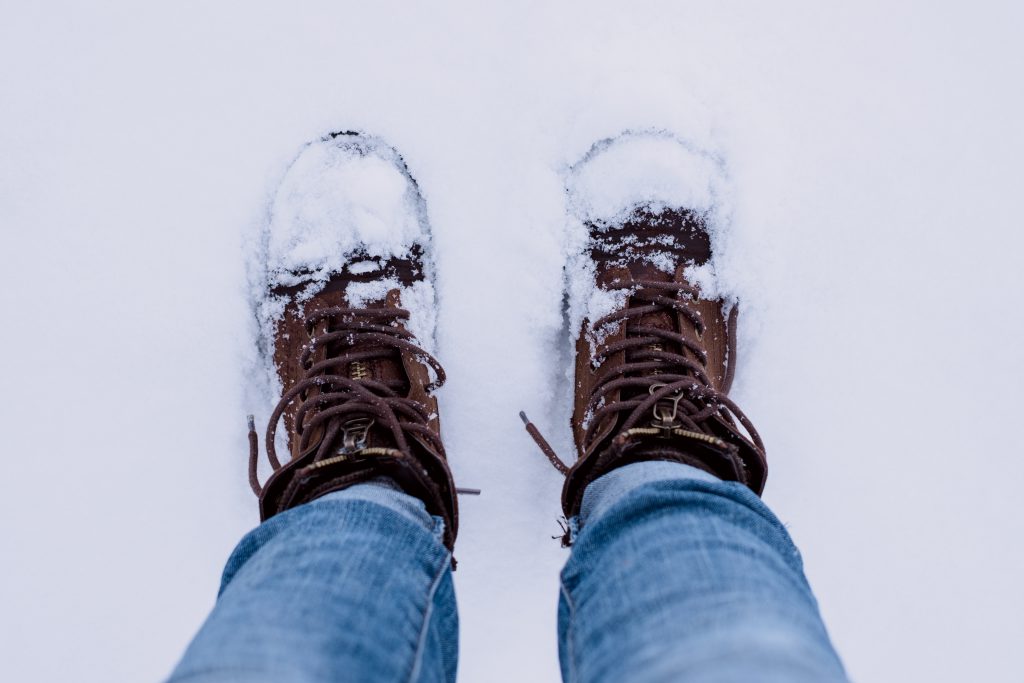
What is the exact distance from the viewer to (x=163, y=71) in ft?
3.26

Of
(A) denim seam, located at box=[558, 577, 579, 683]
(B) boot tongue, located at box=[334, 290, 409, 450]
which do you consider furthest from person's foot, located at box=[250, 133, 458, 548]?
(A) denim seam, located at box=[558, 577, 579, 683]

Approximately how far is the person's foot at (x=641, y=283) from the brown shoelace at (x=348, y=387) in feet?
0.68

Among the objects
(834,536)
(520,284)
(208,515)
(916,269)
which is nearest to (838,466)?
(834,536)

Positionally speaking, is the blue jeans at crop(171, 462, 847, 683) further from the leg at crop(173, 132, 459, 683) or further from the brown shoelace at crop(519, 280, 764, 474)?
the brown shoelace at crop(519, 280, 764, 474)

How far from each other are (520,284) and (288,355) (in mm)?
330

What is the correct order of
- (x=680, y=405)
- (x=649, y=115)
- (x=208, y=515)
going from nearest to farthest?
(x=680, y=405) → (x=649, y=115) → (x=208, y=515)

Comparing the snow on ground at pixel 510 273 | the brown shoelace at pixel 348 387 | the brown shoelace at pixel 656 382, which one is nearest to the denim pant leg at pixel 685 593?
the brown shoelace at pixel 656 382

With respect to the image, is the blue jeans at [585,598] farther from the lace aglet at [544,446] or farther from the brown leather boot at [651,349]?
the lace aglet at [544,446]

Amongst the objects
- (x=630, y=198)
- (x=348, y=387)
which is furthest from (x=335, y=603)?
(x=630, y=198)

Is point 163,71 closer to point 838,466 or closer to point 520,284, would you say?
point 520,284

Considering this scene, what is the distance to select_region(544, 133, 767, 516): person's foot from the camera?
2.97 ft

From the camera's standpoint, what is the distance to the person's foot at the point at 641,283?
35.7 inches

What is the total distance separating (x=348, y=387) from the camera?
2.86 feet

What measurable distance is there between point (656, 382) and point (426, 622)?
40cm
